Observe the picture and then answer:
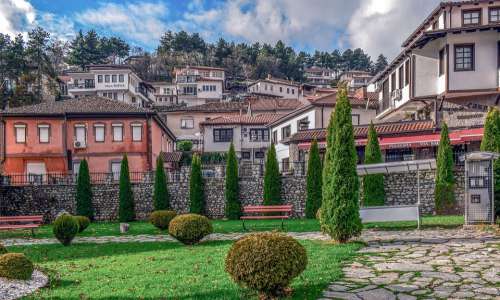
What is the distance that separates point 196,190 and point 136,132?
1392 cm

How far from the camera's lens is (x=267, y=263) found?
7.75m

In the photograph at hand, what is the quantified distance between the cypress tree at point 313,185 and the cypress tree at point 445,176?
635 cm

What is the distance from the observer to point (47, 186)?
32125 mm

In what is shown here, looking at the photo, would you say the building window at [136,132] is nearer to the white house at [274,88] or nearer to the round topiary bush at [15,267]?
the round topiary bush at [15,267]

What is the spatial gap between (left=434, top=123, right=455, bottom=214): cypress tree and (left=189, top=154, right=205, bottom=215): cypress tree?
1351 centimetres

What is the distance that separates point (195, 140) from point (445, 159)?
44.7 m

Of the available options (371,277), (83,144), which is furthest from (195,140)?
(371,277)

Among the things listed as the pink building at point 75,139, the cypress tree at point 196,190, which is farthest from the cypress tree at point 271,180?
the pink building at point 75,139

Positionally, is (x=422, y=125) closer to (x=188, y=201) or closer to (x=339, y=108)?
(x=188, y=201)

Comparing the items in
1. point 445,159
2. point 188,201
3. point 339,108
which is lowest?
point 188,201

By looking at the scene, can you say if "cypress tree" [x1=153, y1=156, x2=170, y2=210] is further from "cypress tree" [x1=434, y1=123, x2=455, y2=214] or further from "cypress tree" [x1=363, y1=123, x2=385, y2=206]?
"cypress tree" [x1=434, y1=123, x2=455, y2=214]

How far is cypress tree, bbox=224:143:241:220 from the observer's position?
29.7 m

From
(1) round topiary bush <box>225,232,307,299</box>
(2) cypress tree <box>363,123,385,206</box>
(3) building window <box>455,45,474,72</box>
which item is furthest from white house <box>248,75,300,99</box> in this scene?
(1) round topiary bush <box>225,232,307,299</box>

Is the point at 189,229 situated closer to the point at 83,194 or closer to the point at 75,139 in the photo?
the point at 83,194
